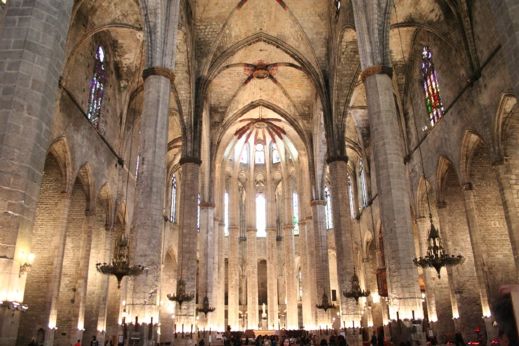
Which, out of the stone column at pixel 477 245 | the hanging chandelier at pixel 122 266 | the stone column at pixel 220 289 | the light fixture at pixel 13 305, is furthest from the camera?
the stone column at pixel 220 289

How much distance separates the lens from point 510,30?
8.12 metres

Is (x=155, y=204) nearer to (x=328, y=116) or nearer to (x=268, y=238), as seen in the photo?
(x=328, y=116)

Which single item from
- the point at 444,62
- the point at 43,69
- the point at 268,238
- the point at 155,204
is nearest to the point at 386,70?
the point at 444,62

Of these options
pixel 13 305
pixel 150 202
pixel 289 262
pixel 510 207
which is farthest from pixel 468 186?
pixel 289 262

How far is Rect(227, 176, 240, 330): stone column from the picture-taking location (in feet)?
A: 116

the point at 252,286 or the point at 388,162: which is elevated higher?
the point at 388,162

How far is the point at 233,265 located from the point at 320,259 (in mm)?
9903

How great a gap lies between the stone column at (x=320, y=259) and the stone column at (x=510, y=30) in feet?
71.3

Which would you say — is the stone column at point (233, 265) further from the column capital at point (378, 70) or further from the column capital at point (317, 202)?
the column capital at point (378, 70)

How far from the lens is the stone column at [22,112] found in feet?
22.9

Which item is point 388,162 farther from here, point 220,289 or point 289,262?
point 220,289

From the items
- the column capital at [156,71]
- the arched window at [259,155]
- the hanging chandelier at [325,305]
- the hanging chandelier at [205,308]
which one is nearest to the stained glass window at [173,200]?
the arched window at [259,155]

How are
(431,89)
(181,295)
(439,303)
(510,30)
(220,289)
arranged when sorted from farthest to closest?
(220,289) < (431,89) < (439,303) < (181,295) < (510,30)

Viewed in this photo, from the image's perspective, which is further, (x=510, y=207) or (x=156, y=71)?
(x=156, y=71)
